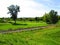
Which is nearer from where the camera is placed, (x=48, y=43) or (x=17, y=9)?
(x=48, y=43)

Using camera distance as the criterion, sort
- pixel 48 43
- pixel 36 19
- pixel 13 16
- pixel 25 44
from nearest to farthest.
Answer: pixel 25 44, pixel 48 43, pixel 13 16, pixel 36 19

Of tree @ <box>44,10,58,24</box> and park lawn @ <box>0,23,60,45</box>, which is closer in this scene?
park lawn @ <box>0,23,60,45</box>

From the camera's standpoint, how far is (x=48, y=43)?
3042cm

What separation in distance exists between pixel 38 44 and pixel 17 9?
95872mm

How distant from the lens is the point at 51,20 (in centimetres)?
12169

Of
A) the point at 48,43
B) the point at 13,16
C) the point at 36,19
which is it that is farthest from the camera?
the point at 36,19

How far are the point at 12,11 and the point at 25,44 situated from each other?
316 feet

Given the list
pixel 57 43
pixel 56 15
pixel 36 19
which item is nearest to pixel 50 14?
pixel 56 15

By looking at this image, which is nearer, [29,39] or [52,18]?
[29,39]

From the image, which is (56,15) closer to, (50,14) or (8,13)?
(50,14)

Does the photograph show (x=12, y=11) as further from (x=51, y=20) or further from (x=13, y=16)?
(x=51, y=20)

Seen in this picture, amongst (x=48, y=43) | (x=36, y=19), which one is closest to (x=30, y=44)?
(x=48, y=43)

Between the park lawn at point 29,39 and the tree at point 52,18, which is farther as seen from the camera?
the tree at point 52,18

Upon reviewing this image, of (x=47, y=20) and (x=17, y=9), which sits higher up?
(x=17, y=9)
